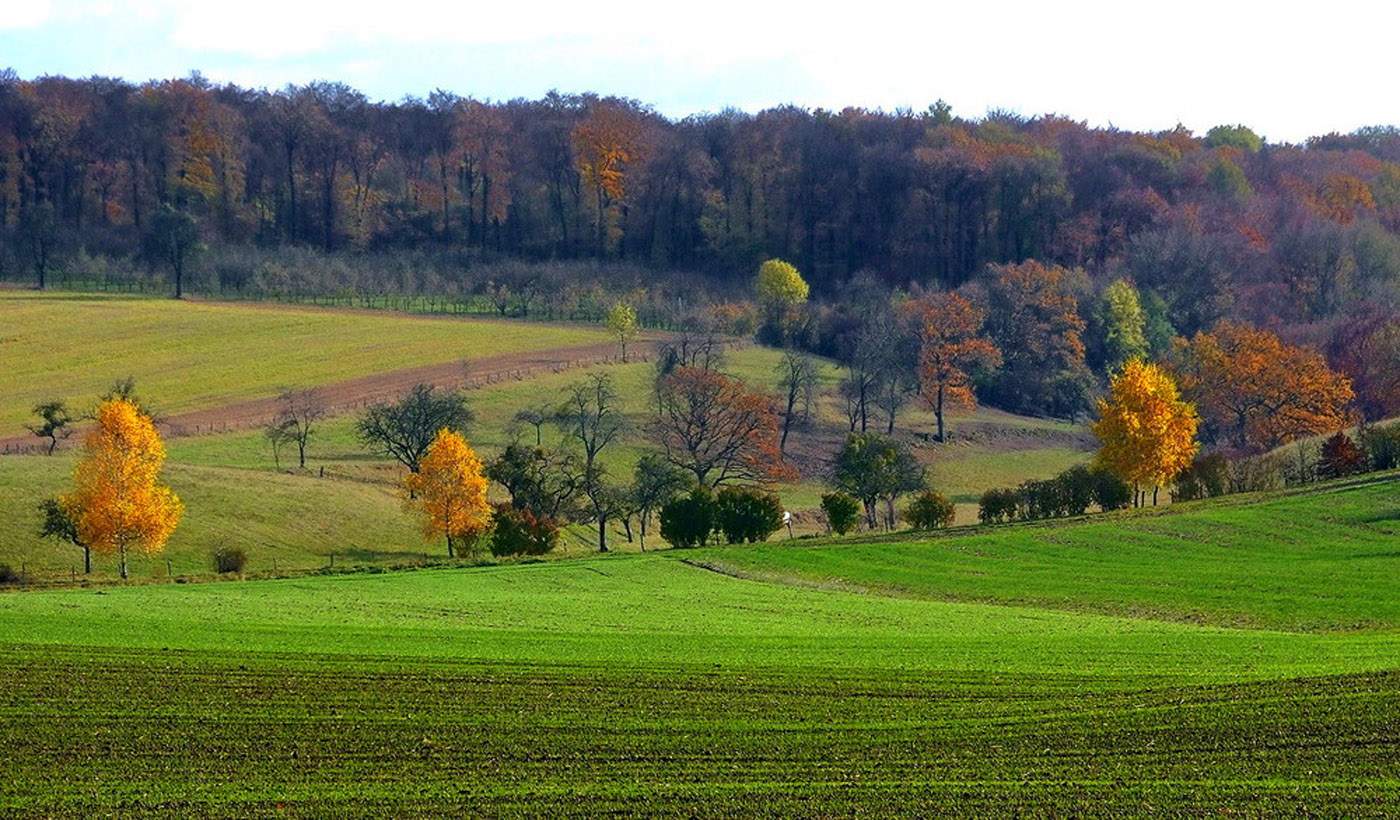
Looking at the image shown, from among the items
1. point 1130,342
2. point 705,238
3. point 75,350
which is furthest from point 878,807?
point 705,238

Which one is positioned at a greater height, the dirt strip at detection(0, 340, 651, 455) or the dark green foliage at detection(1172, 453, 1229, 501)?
the dirt strip at detection(0, 340, 651, 455)

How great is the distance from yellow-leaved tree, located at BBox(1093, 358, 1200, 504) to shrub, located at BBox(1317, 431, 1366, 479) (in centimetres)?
626

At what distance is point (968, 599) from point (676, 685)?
Result: 70.1ft

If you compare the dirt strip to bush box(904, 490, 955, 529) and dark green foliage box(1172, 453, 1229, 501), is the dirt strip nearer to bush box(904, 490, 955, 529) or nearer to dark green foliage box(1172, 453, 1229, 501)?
bush box(904, 490, 955, 529)

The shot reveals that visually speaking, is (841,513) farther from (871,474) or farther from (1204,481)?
(1204,481)

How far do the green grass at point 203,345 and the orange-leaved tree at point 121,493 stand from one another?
26227 millimetres

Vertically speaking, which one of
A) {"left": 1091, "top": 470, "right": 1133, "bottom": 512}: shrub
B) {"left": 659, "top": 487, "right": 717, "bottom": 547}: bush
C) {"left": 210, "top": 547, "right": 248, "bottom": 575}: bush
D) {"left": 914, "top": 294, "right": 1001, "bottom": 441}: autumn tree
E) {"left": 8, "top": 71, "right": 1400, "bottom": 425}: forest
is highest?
{"left": 8, "top": 71, "right": 1400, "bottom": 425}: forest

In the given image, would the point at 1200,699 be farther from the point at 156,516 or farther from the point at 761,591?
the point at 156,516

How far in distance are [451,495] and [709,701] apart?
146 ft

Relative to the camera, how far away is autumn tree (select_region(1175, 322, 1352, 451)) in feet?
334

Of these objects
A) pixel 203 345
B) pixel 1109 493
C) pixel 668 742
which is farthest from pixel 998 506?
pixel 203 345

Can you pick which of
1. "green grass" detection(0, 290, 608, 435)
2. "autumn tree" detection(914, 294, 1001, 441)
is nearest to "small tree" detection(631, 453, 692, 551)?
"green grass" detection(0, 290, 608, 435)

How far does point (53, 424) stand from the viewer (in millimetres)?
84250

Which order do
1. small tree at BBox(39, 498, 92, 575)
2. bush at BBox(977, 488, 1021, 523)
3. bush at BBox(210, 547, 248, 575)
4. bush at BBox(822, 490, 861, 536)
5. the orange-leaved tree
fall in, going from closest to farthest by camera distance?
1. the orange-leaved tree
2. bush at BBox(210, 547, 248, 575)
3. small tree at BBox(39, 498, 92, 575)
4. bush at BBox(977, 488, 1021, 523)
5. bush at BBox(822, 490, 861, 536)
